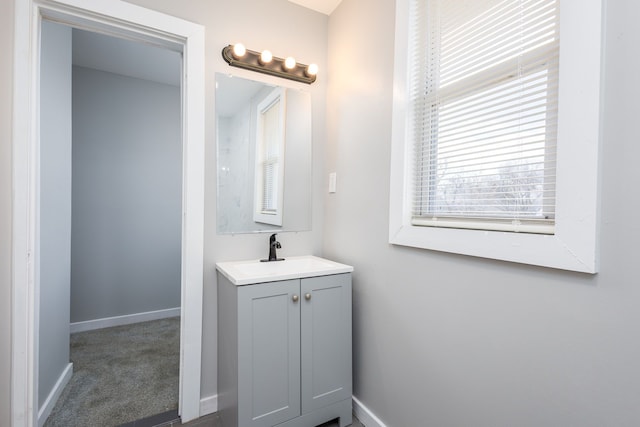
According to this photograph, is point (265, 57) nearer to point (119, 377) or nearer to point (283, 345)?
point (283, 345)

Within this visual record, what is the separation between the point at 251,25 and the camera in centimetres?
185

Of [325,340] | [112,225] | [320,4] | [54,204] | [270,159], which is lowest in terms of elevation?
[325,340]

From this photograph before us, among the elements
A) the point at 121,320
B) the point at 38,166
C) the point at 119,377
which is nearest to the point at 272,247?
the point at 38,166

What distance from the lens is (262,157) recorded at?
1947mm

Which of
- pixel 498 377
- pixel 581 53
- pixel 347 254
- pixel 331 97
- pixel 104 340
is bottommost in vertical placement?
pixel 104 340

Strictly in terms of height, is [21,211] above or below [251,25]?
below

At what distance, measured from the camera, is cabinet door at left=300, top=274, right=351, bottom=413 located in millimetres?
1522

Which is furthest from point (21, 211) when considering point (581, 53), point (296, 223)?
point (581, 53)

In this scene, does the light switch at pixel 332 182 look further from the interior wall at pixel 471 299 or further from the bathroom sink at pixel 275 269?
the bathroom sink at pixel 275 269

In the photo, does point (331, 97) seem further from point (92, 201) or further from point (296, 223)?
point (92, 201)

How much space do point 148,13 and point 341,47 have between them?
1103 millimetres

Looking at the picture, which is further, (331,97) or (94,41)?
(94,41)

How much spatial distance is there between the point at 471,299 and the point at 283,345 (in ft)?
2.89

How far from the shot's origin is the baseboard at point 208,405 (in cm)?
173
